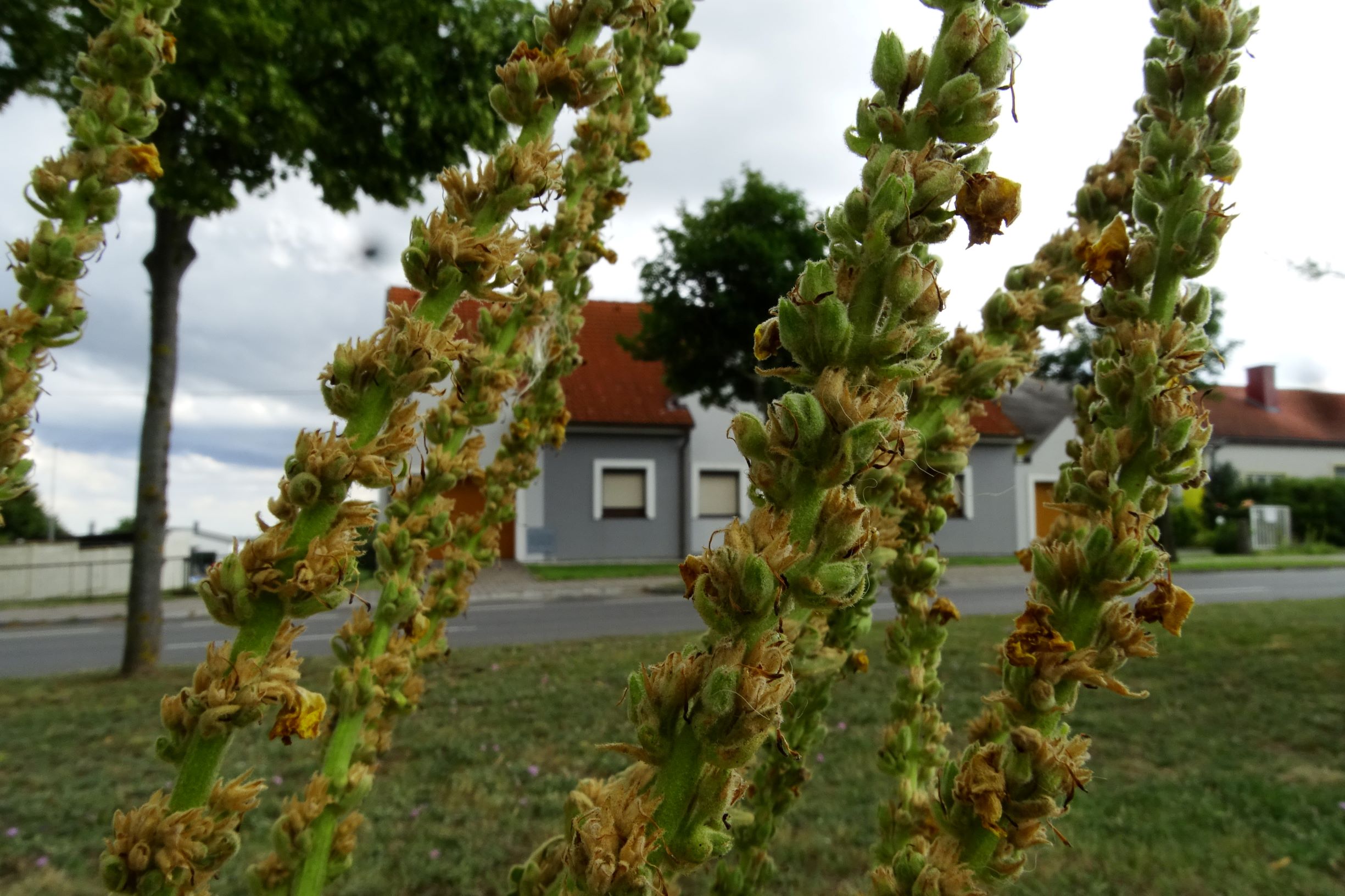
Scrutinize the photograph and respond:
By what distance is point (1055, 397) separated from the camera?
103ft

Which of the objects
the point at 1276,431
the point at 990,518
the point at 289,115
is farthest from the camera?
the point at 1276,431

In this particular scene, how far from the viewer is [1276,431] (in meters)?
37.2

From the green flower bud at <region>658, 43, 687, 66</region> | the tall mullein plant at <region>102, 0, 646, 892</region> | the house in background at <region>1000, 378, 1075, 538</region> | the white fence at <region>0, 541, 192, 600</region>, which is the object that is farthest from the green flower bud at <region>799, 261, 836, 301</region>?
the house in background at <region>1000, 378, 1075, 538</region>

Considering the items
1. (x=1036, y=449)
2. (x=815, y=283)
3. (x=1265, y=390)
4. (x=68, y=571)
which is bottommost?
(x=68, y=571)

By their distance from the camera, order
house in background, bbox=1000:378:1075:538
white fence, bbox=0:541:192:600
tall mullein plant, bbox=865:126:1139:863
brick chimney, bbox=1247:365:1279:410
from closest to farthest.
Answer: tall mullein plant, bbox=865:126:1139:863
white fence, bbox=0:541:192:600
house in background, bbox=1000:378:1075:538
brick chimney, bbox=1247:365:1279:410

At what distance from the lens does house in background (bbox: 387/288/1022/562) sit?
22.0 m

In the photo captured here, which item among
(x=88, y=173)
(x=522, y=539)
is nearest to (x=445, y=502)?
(x=88, y=173)

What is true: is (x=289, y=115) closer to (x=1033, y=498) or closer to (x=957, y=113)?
(x=957, y=113)

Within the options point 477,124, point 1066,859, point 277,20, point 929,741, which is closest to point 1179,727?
point 1066,859

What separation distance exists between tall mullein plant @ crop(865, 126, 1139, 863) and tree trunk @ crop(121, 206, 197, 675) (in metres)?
9.25

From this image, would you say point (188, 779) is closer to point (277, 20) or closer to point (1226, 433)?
point (277, 20)

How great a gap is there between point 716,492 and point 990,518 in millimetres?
8712

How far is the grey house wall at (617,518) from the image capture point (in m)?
22.1

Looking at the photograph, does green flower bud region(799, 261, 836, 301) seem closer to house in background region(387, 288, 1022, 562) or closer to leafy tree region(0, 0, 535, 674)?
leafy tree region(0, 0, 535, 674)
